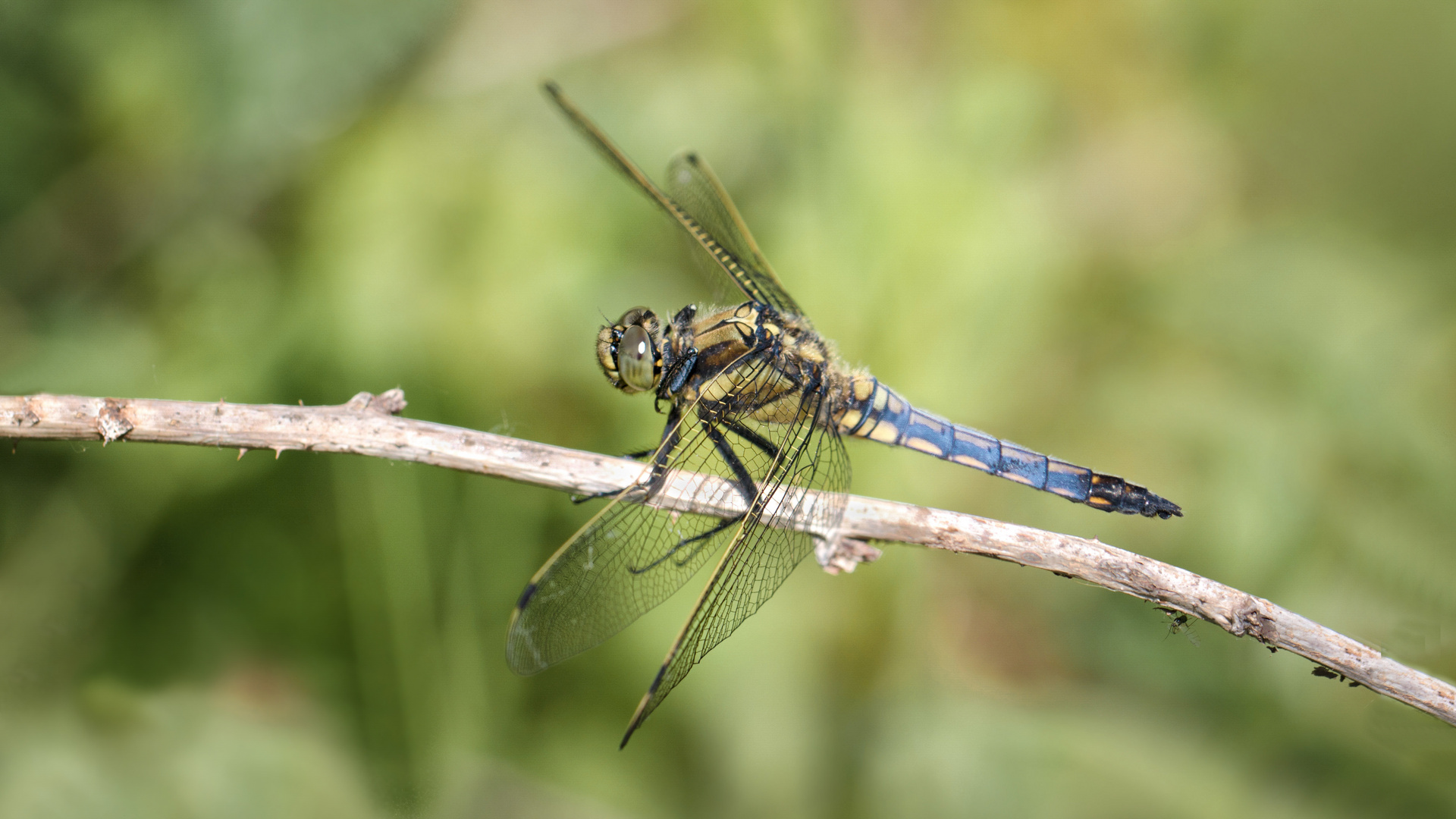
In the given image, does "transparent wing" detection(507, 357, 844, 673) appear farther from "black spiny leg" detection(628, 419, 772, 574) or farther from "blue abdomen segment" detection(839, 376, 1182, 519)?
"blue abdomen segment" detection(839, 376, 1182, 519)

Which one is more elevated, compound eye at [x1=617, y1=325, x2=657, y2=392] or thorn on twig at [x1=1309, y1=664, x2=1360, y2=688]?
compound eye at [x1=617, y1=325, x2=657, y2=392]

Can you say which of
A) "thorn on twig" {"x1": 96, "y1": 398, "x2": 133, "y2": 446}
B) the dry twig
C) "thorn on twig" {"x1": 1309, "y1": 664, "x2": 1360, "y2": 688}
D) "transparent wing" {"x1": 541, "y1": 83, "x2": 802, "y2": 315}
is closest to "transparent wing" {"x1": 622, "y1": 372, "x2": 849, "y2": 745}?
the dry twig

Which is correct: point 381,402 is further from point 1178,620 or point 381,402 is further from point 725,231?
point 1178,620

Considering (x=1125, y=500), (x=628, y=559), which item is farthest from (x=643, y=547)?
(x=1125, y=500)

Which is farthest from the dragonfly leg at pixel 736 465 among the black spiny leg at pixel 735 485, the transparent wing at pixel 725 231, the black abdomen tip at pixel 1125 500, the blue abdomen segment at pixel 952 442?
the black abdomen tip at pixel 1125 500

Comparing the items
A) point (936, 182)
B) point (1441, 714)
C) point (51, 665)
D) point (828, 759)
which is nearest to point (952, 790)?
point (828, 759)

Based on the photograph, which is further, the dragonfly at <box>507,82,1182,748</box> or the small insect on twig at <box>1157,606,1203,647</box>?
the dragonfly at <box>507,82,1182,748</box>

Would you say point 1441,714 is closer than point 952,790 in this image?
Yes

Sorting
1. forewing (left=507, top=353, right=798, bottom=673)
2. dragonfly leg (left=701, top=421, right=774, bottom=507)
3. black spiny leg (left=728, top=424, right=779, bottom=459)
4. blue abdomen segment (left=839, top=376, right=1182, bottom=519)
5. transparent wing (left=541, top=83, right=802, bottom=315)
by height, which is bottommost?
forewing (left=507, top=353, right=798, bottom=673)

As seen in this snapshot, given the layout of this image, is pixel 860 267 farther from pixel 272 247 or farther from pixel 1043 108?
pixel 272 247
